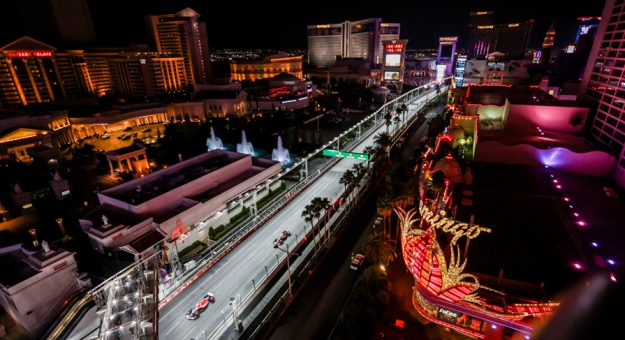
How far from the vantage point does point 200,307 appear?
33.1m

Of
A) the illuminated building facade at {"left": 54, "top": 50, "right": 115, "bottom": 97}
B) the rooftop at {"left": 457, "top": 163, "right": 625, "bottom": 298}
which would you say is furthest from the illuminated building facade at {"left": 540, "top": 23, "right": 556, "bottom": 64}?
the illuminated building facade at {"left": 54, "top": 50, "right": 115, "bottom": 97}

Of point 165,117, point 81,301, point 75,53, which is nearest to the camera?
point 81,301

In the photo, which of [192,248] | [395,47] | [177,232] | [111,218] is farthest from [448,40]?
[111,218]

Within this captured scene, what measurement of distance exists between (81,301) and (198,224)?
15.3 m

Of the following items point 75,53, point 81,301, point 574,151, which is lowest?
point 81,301

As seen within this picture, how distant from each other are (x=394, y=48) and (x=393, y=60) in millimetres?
5572

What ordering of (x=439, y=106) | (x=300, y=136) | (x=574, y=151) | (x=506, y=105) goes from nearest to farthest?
(x=574, y=151) → (x=506, y=105) → (x=300, y=136) → (x=439, y=106)

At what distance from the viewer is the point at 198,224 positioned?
43562 millimetres

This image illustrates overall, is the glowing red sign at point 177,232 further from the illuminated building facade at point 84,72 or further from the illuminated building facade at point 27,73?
the illuminated building facade at point 84,72

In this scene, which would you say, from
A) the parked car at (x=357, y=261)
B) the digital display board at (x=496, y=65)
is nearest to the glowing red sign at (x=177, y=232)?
the parked car at (x=357, y=261)

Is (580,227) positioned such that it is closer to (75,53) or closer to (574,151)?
A: (574,151)

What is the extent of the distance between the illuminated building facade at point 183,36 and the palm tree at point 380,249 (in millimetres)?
129246

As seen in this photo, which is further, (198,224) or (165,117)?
(165,117)

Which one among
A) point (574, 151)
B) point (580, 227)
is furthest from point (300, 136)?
point (580, 227)
